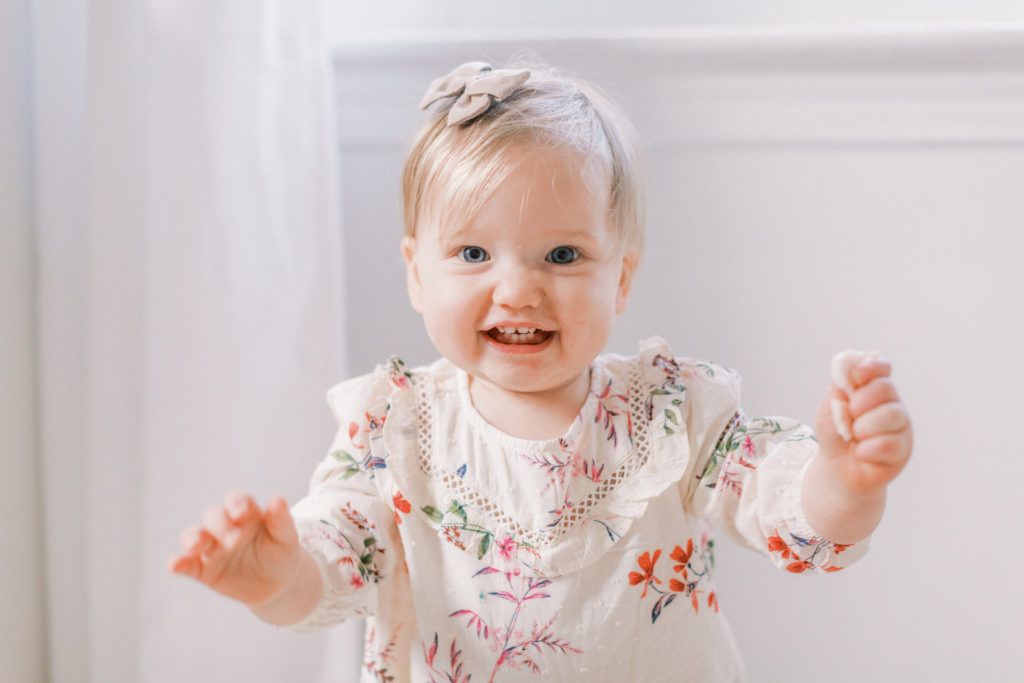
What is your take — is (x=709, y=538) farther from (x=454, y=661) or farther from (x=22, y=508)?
(x=22, y=508)

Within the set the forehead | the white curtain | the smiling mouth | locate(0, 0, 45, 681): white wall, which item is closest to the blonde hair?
the forehead

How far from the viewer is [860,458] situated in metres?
0.63

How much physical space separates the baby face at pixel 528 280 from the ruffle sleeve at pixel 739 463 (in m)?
0.10

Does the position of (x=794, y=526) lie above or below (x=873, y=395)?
below

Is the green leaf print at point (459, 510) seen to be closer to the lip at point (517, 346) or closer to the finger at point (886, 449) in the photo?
the lip at point (517, 346)

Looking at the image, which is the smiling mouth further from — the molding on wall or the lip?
the molding on wall

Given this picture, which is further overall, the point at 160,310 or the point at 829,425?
the point at 160,310

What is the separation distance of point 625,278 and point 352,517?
1.10 ft

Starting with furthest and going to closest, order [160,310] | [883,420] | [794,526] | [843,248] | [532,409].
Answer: [843,248] → [160,310] → [532,409] → [794,526] → [883,420]

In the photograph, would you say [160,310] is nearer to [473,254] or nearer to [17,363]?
[17,363]

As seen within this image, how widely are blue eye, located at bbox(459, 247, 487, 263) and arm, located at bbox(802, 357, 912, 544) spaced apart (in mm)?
315

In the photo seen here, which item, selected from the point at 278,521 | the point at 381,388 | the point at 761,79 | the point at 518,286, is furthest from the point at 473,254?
the point at 761,79

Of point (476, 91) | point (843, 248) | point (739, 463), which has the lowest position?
point (739, 463)

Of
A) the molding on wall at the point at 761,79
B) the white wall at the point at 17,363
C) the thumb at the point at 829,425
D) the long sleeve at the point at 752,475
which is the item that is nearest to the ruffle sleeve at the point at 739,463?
the long sleeve at the point at 752,475
